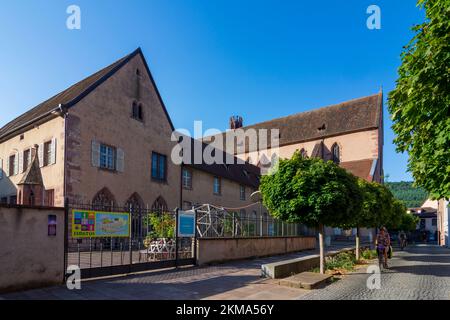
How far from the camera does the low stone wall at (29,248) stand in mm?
8086

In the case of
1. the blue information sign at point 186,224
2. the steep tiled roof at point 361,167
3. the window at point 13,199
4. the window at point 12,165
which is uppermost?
the steep tiled roof at point 361,167

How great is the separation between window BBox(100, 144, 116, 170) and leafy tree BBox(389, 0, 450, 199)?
52.7ft

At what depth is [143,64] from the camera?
24047 mm

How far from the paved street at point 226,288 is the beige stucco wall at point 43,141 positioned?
934 cm

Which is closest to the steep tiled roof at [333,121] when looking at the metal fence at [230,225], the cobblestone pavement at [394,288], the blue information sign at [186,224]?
the metal fence at [230,225]

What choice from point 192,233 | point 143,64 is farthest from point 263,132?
point 192,233

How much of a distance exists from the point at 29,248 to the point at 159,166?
1621cm

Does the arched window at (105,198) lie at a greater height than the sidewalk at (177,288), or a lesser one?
greater

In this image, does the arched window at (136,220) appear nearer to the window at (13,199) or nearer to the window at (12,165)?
the window at (13,199)

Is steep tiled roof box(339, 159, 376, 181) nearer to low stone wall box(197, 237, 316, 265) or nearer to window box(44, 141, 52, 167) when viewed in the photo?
low stone wall box(197, 237, 316, 265)

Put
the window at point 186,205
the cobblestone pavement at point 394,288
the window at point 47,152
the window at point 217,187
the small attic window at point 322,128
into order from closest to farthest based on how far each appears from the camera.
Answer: the cobblestone pavement at point 394,288
the window at point 47,152
the window at point 186,205
the window at point 217,187
the small attic window at point 322,128

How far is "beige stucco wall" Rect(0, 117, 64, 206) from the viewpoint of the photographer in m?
18.4
